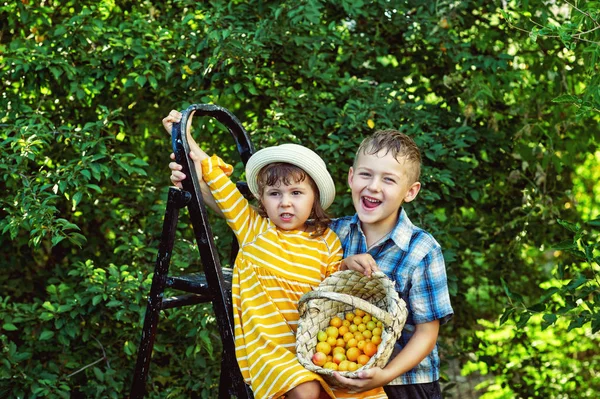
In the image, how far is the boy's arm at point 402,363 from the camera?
2.36 metres

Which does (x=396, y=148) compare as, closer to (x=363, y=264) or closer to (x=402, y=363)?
(x=363, y=264)

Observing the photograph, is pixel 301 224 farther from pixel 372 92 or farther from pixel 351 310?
pixel 372 92

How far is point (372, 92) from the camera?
161 inches

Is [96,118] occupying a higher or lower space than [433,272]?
higher

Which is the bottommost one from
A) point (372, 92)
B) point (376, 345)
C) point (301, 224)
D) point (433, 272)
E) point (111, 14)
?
point (376, 345)

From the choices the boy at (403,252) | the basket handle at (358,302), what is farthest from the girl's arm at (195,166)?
the basket handle at (358,302)

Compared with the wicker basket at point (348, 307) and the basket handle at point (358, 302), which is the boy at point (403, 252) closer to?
the wicker basket at point (348, 307)

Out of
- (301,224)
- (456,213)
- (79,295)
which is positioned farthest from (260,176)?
(456,213)

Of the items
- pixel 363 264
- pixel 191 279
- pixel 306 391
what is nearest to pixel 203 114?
pixel 191 279

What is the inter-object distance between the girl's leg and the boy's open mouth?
0.59m

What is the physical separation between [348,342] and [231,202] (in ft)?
2.03

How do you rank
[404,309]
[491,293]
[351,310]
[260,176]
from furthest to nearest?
[491,293], [260,176], [351,310], [404,309]

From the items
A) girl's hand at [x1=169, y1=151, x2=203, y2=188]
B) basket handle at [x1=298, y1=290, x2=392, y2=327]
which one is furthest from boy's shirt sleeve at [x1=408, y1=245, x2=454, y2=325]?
girl's hand at [x1=169, y1=151, x2=203, y2=188]

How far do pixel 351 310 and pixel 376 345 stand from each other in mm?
165
